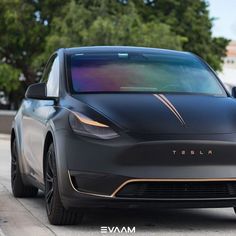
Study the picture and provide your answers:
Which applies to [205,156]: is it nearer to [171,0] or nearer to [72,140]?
[72,140]

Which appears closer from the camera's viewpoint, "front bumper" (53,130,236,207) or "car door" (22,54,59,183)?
"front bumper" (53,130,236,207)

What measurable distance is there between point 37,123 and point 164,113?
1.62m

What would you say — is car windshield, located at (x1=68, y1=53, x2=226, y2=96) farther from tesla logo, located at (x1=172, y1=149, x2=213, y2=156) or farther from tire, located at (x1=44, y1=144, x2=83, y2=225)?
tesla logo, located at (x1=172, y1=149, x2=213, y2=156)

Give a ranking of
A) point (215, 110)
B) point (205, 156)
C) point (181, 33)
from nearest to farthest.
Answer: point (205, 156), point (215, 110), point (181, 33)

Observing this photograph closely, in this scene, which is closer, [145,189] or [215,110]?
[145,189]

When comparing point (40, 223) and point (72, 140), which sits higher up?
point (72, 140)

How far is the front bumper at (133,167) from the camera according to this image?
5488 mm

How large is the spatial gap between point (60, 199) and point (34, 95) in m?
1.27

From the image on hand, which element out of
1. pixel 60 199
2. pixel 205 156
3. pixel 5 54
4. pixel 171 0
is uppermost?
pixel 205 156

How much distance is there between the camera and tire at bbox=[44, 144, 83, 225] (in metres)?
5.86

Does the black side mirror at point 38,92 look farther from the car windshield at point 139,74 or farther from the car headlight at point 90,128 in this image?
the car headlight at point 90,128

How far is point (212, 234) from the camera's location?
571 centimetres

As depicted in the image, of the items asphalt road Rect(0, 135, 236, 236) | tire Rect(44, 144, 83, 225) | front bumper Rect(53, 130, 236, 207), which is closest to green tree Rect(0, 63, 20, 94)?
asphalt road Rect(0, 135, 236, 236)

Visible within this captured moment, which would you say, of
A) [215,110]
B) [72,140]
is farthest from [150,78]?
[72,140]
